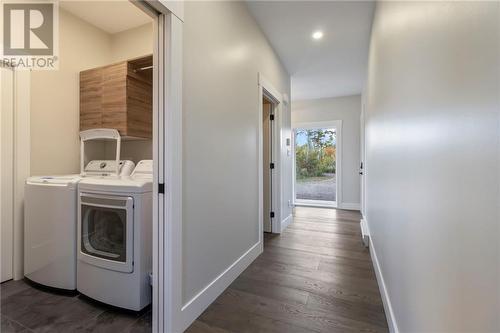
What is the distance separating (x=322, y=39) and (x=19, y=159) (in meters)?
3.63

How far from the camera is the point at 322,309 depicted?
1.73m

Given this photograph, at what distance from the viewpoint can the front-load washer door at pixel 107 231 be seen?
168 cm

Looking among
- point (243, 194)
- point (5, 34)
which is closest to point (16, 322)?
point (243, 194)

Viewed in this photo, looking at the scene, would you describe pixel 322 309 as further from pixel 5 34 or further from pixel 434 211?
pixel 5 34

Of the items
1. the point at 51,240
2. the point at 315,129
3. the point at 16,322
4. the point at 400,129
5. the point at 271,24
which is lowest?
the point at 16,322

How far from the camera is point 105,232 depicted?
72.8 inches

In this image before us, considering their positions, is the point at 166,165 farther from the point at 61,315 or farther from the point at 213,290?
the point at 61,315

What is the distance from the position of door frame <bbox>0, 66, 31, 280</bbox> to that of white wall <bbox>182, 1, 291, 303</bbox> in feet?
6.19

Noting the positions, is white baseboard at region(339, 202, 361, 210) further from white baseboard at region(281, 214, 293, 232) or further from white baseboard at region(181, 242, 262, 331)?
white baseboard at region(181, 242, 262, 331)

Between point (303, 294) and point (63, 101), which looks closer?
point (303, 294)

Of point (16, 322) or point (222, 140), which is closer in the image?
point (16, 322)

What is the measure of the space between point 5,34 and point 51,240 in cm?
197

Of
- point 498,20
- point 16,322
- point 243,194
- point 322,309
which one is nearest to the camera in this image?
point 498,20

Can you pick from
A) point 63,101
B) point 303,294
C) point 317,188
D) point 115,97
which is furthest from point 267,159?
point 317,188
